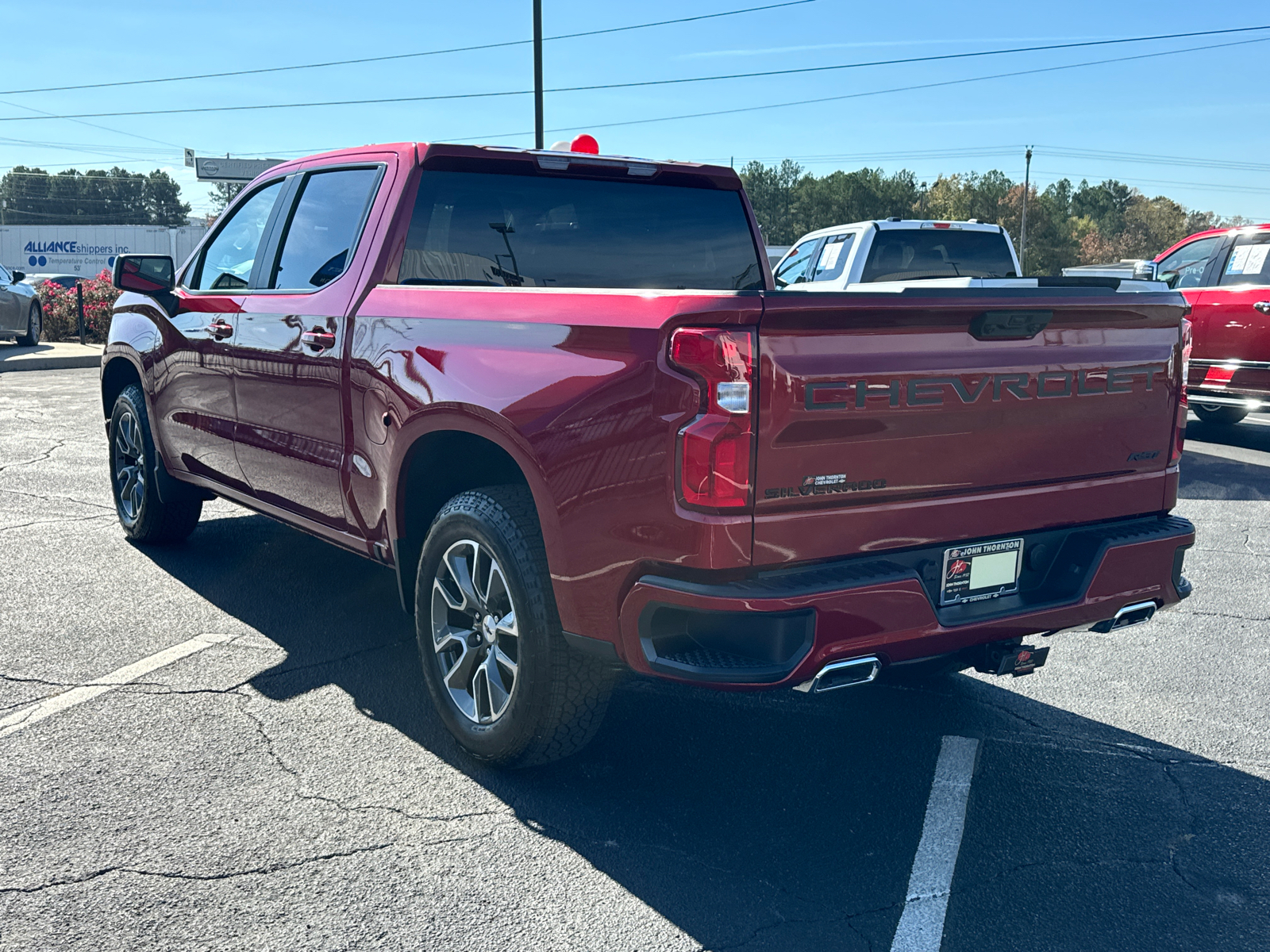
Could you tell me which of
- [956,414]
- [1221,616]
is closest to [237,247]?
[956,414]

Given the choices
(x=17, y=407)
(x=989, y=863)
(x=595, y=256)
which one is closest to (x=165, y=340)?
(x=595, y=256)

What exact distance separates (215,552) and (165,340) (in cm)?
137

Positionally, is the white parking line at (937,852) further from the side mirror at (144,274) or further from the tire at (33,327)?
the tire at (33,327)

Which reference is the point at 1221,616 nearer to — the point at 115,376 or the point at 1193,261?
the point at 115,376

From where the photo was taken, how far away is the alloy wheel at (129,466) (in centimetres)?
633

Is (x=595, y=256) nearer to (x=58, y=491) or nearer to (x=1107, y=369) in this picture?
(x=1107, y=369)

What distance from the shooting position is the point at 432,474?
4.04 metres

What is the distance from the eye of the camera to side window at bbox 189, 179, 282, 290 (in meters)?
5.17

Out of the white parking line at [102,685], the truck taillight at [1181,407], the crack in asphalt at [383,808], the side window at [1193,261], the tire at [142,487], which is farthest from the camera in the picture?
the side window at [1193,261]

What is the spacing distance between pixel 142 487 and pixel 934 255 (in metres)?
7.58

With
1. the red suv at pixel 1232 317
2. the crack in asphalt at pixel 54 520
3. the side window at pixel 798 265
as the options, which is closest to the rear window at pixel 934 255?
the side window at pixel 798 265

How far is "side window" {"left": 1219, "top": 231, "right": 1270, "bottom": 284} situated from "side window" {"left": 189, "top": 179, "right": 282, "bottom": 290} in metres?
9.64

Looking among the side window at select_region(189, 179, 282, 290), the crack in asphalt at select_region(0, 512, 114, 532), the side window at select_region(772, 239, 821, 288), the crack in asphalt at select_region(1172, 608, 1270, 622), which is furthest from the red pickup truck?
the side window at select_region(772, 239, 821, 288)

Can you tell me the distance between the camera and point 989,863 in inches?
123
